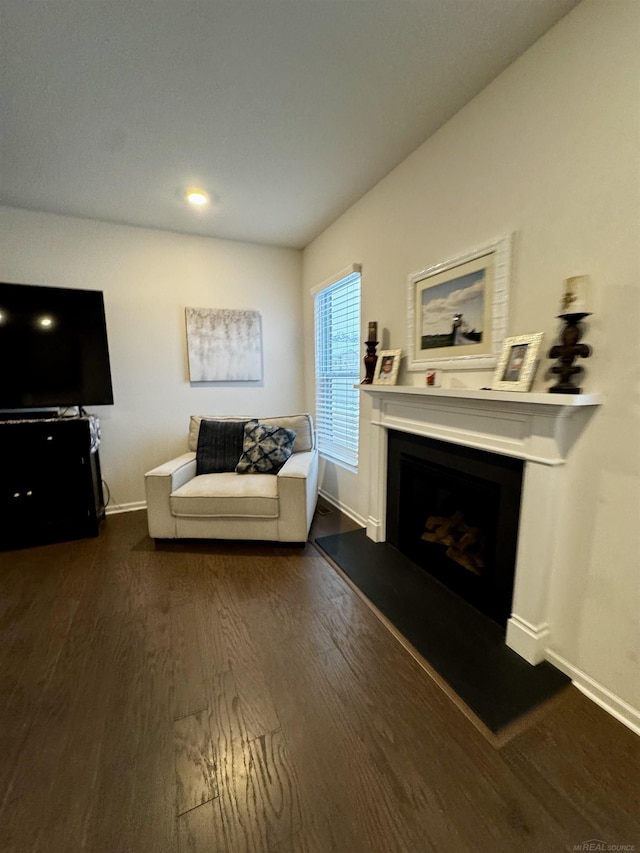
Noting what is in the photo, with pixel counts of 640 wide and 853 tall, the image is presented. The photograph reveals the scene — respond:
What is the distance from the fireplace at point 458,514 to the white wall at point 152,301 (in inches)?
73.6

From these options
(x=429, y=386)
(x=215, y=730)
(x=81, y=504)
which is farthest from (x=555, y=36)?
(x=81, y=504)

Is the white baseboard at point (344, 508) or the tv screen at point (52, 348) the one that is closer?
the tv screen at point (52, 348)

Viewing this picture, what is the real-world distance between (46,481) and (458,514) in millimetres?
2874

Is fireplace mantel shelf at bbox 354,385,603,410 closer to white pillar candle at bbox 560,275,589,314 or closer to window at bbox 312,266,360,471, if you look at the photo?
white pillar candle at bbox 560,275,589,314

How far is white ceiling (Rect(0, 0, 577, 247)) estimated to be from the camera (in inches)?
48.8

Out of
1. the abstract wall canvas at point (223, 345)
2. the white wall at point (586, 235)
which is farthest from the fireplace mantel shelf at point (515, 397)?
the abstract wall canvas at point (223, 345)

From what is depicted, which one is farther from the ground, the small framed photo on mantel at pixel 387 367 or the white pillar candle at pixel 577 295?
the white pillar candle at pixel 577 295

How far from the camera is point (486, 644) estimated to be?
1.53 meters

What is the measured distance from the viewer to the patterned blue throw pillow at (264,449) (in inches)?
105

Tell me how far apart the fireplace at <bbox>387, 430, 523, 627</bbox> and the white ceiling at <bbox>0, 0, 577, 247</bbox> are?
66.3 inches

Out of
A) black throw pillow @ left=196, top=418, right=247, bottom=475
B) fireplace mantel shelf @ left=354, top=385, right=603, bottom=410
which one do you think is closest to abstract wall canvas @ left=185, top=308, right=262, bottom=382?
black throw pillow @ left=196, top=418, right=247, bottom=475

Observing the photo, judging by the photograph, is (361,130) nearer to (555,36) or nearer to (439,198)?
(439,198)

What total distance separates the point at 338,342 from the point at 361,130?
1.48 m

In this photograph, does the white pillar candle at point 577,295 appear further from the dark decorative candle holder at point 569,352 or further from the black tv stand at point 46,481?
the black tv stand at point 46,481
